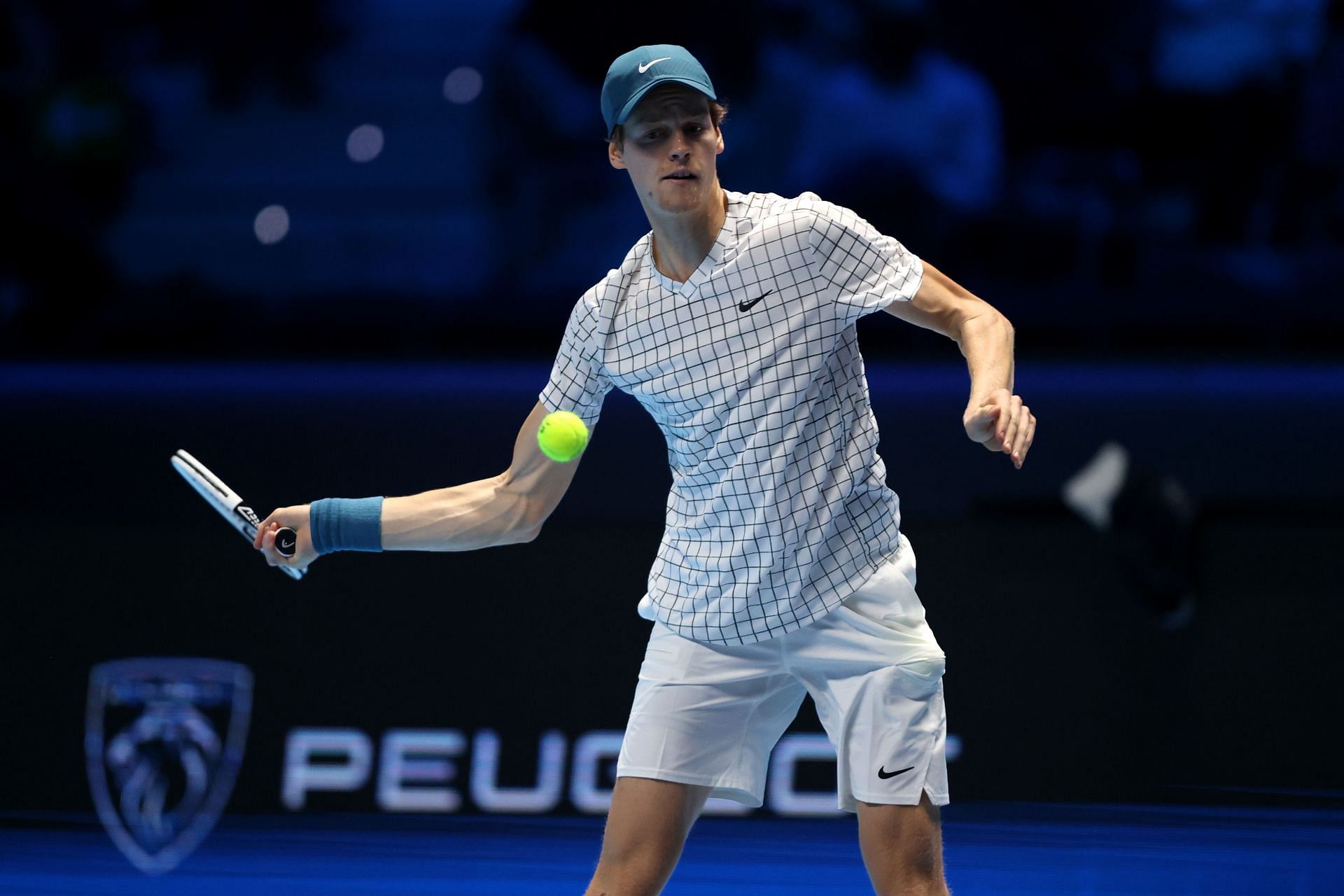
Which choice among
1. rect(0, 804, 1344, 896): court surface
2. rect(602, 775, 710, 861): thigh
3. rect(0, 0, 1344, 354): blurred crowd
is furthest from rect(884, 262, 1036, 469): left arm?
rect(0, 0, 1344, 354): blurred crowd

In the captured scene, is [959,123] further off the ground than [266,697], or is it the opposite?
[959,123]

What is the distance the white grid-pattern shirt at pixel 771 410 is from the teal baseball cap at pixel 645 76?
241mm

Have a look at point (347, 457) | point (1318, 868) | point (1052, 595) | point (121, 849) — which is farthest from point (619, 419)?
point (1318, 868)

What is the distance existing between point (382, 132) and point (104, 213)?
3.88 feet

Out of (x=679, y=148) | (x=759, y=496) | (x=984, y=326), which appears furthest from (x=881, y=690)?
(x=679, y=148)

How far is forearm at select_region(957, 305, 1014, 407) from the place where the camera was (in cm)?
263

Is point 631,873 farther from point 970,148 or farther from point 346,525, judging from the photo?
point 970,148

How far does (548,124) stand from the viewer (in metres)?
6.62

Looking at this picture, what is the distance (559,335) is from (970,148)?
176cm

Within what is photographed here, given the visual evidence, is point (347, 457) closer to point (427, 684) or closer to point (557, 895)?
point (427, 684)

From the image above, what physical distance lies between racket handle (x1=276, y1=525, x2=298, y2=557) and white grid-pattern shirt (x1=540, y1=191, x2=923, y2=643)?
0.71 metres

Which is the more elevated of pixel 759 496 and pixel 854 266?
pixel 854 266

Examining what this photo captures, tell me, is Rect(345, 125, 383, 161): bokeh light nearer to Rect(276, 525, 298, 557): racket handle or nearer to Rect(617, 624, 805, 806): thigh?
Rect(276, 525, 298, 557): racket handle

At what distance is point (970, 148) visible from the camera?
6395 mm
